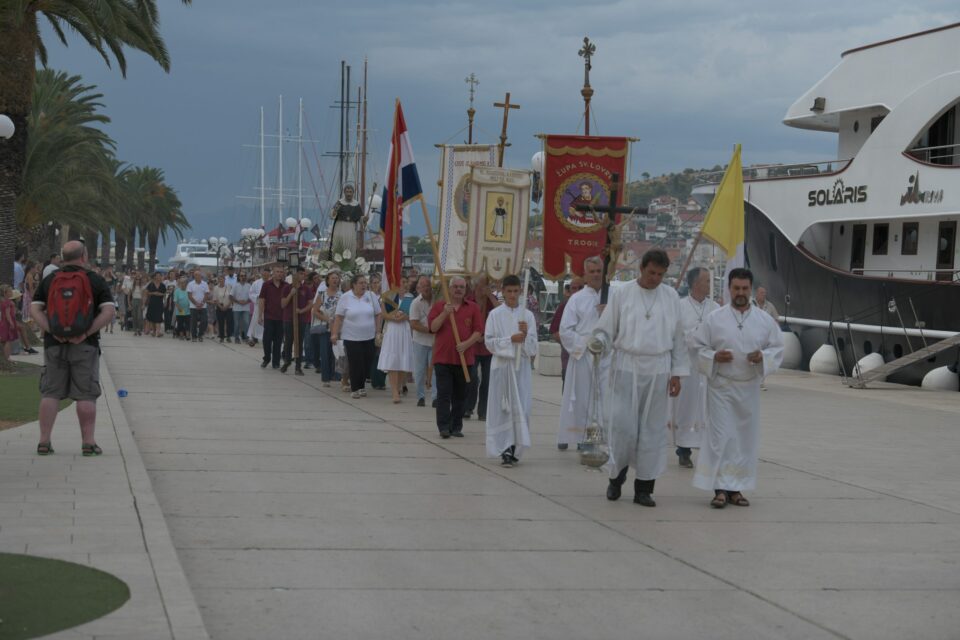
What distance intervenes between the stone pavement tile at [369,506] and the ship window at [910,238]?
17.9 m

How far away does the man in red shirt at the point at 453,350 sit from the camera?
Answer: 13375 millimetres

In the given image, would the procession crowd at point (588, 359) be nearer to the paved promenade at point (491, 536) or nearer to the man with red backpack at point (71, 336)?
the man with red backpack at point (71, 336)

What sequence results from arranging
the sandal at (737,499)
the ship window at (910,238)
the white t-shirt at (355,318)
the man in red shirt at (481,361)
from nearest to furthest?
the sandal at (737,499), the man in red shirt at (481,361), the white t-shirt at (355,318), the ship window at (910,238)

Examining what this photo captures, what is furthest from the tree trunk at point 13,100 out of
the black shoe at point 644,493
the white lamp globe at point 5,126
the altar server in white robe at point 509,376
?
the black shoe at point 644,493

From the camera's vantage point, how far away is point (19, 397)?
1523 centimetres

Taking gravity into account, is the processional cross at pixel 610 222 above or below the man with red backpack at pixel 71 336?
above

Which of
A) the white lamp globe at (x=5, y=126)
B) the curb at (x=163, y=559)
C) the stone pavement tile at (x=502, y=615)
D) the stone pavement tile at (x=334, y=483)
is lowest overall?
the stone pavement tile at (x=334, y=483)

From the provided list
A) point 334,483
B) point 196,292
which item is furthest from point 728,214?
point 196,292

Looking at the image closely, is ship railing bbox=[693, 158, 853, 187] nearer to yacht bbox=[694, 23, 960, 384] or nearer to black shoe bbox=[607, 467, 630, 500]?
yacht bbox=[694, 23, 960, 384]

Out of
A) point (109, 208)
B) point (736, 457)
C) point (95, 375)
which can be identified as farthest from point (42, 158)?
point (736, 457)

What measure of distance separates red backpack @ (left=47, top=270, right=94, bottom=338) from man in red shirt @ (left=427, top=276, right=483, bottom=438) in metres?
3.95

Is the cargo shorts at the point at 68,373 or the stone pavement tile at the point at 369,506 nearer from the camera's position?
the stone pavement tile at the point at 369,506

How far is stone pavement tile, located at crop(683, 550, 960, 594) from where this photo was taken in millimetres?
7273

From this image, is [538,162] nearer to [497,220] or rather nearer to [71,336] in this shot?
[497,220]
